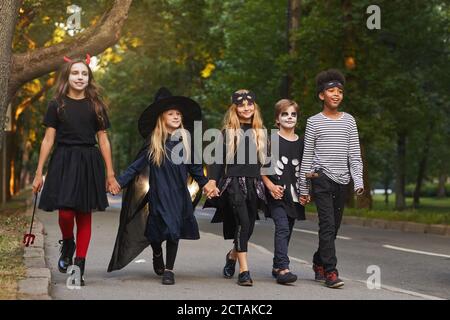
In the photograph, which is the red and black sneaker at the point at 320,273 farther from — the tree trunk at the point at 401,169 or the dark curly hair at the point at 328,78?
the tree trunk at the point at 401,169

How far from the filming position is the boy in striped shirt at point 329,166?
26.1 feet

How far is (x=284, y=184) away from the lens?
819 centimetres

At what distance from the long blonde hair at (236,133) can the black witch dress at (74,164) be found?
3.78ft

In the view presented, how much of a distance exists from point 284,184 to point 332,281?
101cm

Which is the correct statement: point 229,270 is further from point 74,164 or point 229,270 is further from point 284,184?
point 74,164

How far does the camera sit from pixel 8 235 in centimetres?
1173

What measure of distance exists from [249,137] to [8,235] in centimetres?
493

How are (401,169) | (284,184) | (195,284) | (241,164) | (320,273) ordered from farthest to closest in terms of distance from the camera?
(401,169)
(320,273)
(284,184)
(241,164)
(195,284)

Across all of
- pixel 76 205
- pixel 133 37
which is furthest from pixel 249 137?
pixel 133 37

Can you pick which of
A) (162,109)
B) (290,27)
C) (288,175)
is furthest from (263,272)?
(290,27)

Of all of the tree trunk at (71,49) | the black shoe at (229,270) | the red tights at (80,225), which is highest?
the tree trunk at (71,49)

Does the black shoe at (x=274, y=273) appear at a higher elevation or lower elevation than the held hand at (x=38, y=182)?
lower

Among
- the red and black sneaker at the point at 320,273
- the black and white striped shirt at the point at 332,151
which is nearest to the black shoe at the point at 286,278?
the red and black sneaker at the point at 320,273
